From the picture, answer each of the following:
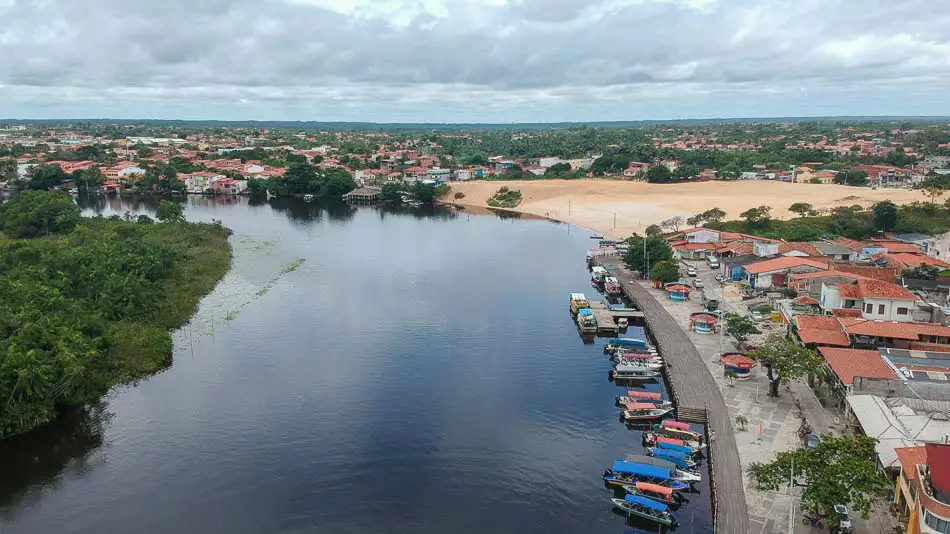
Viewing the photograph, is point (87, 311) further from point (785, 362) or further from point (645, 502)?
point (785, 362)

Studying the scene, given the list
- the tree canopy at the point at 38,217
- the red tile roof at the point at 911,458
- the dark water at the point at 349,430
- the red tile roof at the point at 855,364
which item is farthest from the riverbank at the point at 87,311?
the red tile roof at the point at 855,364

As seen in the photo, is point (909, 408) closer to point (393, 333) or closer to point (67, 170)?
point (393, 333)

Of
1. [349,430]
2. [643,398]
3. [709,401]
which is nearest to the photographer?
[349,430]

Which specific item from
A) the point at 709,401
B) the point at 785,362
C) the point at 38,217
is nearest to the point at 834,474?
the point at 785,362

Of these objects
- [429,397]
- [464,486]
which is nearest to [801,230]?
[429,397]

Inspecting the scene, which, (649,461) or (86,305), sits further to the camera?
(86,305)

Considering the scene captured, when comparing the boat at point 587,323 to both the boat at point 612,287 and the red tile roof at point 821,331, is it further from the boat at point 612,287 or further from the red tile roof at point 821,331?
the red tile roof at point 821,331

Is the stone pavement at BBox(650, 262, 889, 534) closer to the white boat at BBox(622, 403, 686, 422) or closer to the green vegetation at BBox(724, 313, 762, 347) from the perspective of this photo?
the green vegetation at BBox(724, 313, 762, 347)
